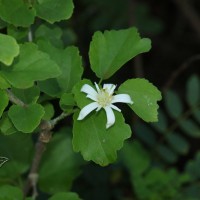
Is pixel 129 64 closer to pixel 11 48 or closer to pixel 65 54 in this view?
pixel 65 54

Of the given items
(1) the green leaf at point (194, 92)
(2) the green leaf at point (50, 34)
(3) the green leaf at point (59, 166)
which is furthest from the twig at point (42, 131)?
(1) the green leaf at point (194, 92)

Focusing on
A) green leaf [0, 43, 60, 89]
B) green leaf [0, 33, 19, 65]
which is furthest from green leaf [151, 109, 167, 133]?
green leaf [0, 33, 19, 65]

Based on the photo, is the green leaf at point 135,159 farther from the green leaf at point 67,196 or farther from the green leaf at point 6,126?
the green leaf at point 6,126

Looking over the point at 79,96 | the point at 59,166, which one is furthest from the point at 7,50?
the point at 59,166

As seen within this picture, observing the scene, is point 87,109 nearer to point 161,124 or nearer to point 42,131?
point 42,131

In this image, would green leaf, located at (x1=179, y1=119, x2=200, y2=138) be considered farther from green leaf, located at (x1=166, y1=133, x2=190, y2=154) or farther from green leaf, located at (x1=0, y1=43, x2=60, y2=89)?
green leaf, located at (x1=0, y1=43, x2=60, y2=89)

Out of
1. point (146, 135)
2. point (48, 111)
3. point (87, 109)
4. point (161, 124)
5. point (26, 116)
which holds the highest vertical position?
point (87, 109)
